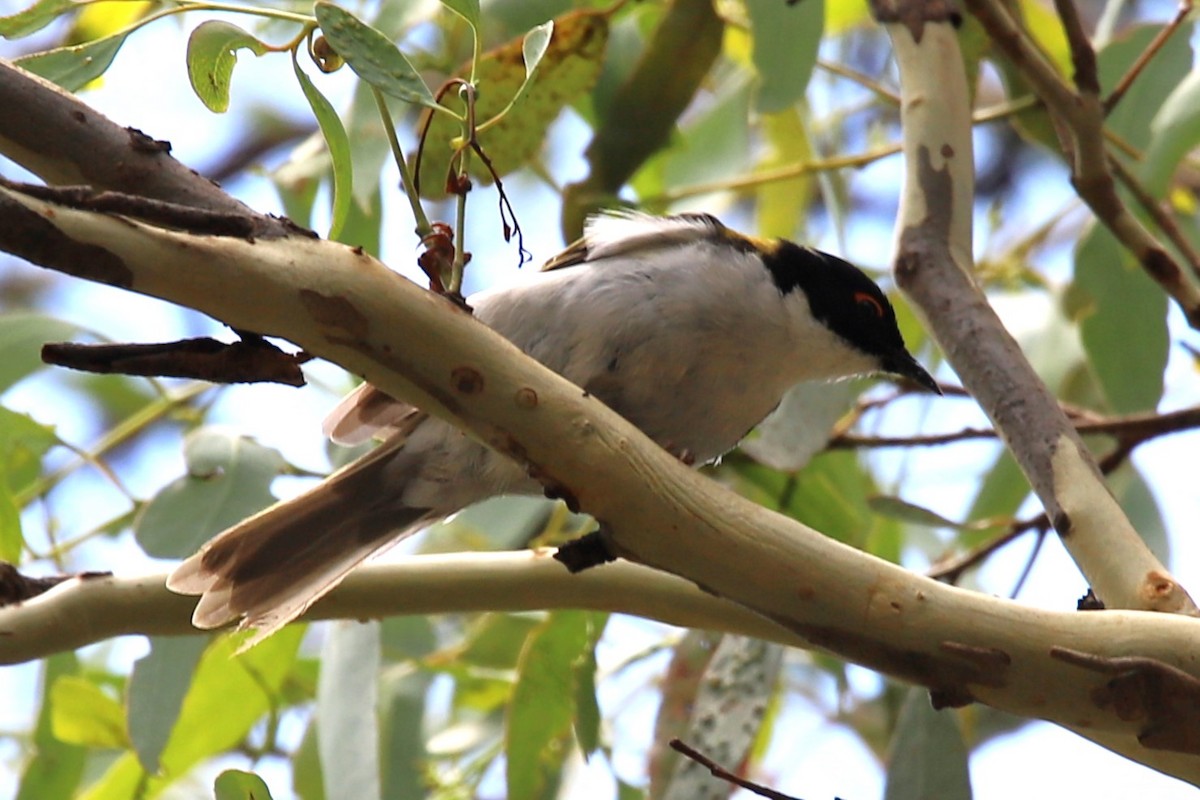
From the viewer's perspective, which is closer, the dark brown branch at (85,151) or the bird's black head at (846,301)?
the dark brown branch at (85,151)

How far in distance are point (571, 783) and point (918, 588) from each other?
2.08 m

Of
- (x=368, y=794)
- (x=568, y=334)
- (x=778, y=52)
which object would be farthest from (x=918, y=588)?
(x=778, y=52)

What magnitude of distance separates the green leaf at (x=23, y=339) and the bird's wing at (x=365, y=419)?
683 mm

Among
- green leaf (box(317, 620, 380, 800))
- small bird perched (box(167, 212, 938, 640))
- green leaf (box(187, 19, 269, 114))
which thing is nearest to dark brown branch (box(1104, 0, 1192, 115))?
small bird perched (box(167, 212, 938, 640))

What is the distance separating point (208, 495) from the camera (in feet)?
9.89

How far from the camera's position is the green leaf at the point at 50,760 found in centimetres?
319

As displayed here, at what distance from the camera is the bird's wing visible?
2.84 metres

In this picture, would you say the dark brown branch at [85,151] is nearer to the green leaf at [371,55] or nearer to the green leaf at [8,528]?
the green leaf at [371,55]

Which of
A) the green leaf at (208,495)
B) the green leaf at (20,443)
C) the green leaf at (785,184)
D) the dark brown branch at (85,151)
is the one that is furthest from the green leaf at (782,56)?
the dark brown branch at (85,151)

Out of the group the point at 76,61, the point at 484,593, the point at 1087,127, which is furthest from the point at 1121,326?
the point at 76,61

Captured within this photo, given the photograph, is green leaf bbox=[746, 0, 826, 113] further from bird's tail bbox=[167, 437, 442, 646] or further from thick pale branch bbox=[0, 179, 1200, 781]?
thick pale branch bbox=[0, 179, 1200, 781]

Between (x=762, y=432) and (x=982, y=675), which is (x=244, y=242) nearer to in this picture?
(x=982, y=675)

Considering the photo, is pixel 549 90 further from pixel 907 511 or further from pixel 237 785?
pixel 237 785

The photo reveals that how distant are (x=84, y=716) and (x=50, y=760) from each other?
120 millimetres
